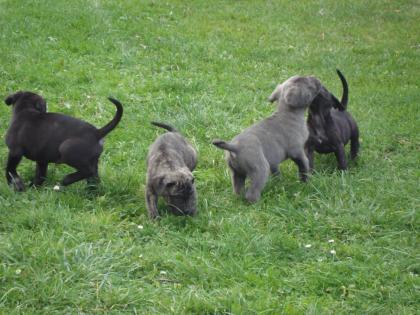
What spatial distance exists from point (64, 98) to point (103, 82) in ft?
2.70

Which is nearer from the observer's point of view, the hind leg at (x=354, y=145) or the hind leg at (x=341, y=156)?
the hind leg at (x=341, y=156)

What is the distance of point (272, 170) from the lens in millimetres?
7434

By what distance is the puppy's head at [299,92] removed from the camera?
764cm

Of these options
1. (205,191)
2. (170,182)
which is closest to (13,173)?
(170,182)

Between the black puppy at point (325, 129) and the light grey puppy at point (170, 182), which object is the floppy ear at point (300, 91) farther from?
the light grey puppy at point (170, 182)

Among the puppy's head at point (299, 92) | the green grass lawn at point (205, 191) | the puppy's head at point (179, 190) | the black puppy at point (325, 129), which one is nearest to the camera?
the green grass lawn at point (205, 191)

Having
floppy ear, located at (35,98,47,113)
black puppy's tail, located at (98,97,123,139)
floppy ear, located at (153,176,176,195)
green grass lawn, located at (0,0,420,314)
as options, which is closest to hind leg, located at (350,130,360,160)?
green grass lawn, located at (0,0,420,314)

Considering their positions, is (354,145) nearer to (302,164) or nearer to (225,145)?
(302,164)

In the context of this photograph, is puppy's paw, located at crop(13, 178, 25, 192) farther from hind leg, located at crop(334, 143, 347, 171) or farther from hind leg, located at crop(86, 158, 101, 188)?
hind leg, located at crop(334, 143, 347, 171)

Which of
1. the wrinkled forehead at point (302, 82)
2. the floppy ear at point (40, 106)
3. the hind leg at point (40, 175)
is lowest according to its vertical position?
the hind leg at point (40, 175)

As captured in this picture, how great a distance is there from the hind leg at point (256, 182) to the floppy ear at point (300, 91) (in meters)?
1.04

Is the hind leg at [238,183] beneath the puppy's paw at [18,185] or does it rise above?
above

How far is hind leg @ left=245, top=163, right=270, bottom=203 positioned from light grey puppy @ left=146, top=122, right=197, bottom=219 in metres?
0.61

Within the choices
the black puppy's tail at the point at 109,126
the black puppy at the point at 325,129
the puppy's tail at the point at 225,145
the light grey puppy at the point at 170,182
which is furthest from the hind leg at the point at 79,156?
the black puppy at the point at 325,129
